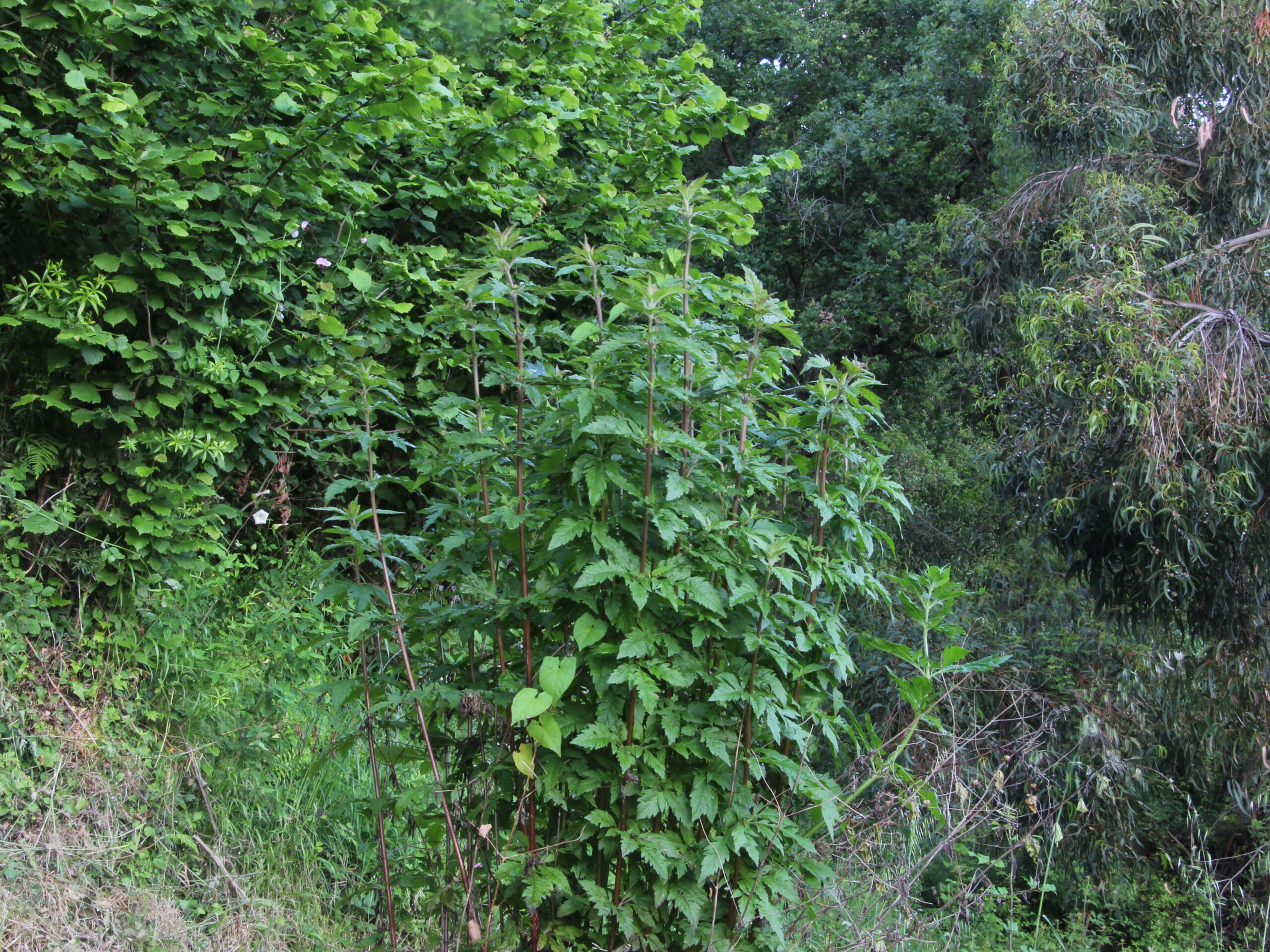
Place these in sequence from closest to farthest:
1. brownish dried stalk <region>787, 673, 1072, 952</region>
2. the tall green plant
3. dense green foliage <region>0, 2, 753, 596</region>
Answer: the tall green plant
brownish dried stalk <region>787, 673, 1072, 952</region>
dense green foliage <region>0, 2, 753, 596</region>

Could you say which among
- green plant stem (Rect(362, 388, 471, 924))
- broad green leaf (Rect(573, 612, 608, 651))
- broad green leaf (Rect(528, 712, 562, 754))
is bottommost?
green plant stem (Rect(362, 388, 471, 924))

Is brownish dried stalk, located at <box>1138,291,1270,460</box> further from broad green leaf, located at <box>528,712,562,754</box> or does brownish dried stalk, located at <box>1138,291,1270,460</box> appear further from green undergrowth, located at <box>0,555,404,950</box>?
green undergrowth, located at <box>0,555,404,950</box>

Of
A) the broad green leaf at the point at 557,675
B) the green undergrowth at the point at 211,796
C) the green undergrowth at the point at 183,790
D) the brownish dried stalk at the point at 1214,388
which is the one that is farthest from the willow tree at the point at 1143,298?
the green undergrowth at the point at 183,790

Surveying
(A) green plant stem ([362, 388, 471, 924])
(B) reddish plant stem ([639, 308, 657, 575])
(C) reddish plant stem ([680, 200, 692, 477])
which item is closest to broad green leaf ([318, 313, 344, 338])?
(A) green plant stem ([362, 388, 471, 924])

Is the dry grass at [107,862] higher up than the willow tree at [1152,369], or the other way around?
the willow tree at [1152,369]

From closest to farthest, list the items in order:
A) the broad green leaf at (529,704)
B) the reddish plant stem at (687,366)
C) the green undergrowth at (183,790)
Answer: the broad green leaf at (529,704), the reddish plant stem at (687,366), the green undergrowth at (183,790)

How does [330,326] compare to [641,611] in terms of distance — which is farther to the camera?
[330,326]

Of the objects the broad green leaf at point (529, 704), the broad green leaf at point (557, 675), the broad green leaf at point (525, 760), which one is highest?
the broad green leaf at point (557, 675)

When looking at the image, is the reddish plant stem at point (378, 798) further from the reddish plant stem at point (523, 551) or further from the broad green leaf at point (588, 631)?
the broad green leaf at point (588, 631)

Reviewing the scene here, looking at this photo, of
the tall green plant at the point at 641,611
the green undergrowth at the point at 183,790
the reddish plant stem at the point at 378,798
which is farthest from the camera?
the green undergrowth at the point at 183,790

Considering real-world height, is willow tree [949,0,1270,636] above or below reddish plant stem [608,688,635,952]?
above

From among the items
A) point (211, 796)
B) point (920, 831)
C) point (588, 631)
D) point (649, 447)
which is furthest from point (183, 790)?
point (920, 831)

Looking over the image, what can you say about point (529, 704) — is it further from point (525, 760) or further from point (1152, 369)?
point (1152, 369)

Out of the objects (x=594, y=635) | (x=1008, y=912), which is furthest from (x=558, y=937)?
(x=1008, y=912)
